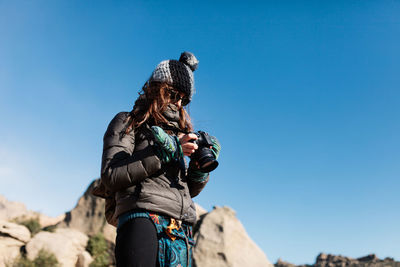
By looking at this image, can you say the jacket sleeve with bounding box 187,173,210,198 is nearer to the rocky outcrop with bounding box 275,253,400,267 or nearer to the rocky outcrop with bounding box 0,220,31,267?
the rocky outcrop with bounding box 275,253,400,267

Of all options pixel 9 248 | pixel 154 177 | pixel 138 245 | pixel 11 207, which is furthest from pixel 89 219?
pixel 11 207

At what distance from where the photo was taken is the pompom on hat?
86.0 inches

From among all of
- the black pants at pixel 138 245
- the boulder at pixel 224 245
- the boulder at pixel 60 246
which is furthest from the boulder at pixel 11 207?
the black pants at pixel 138 245

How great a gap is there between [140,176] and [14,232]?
15119mm

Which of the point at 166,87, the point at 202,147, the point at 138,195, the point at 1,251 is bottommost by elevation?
the point at 138,195

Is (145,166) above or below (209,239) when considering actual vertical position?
below

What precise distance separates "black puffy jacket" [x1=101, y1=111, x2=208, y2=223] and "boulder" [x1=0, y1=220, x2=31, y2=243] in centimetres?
1485

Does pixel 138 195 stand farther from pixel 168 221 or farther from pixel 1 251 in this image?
pixel 1 251

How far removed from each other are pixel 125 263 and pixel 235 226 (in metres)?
13.1

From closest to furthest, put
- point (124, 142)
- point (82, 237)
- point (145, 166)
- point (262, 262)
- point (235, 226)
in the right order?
point (145, 166), point (124, 142), point (262, 262), point (235, 226), point (82, 237)

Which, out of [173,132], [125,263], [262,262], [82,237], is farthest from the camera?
[82,237]

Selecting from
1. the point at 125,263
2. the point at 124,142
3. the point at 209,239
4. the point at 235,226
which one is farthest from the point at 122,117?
the point at 235,226

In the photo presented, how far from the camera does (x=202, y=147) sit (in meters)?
1.97

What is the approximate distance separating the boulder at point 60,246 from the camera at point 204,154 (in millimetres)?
13486
